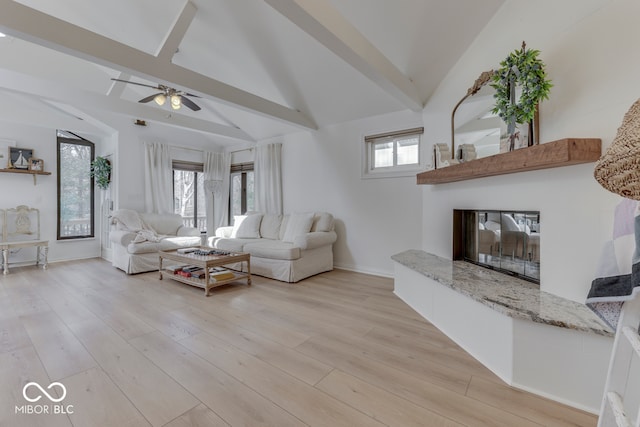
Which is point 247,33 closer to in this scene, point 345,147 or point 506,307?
point 345,147

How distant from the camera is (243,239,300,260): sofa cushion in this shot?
146 inches

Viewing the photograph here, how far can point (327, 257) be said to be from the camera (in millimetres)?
4336

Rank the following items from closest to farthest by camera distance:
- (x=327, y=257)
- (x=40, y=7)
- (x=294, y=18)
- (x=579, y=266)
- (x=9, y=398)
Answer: (x=9, y=398), (x=579, y=266), (x=294, y=18), (x=40, y=7), (x=327, y=257)

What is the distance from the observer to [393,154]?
13.5 ft

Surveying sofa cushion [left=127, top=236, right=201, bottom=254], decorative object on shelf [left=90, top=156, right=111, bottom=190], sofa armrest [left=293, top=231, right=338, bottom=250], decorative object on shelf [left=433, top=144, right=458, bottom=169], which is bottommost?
sofa cushion [left=127, top=236, right=201, bottom=254]

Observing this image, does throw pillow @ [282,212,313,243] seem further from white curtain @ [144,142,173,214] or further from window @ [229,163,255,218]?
white curtain @ [144,142,173,214]

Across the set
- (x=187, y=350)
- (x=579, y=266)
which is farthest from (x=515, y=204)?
(x=187, y=350)

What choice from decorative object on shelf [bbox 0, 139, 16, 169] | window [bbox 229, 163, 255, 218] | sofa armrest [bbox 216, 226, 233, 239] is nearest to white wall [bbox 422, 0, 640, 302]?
sofa armrest [bbox 216, 226, 233, 239]

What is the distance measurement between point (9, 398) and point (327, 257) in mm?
3368

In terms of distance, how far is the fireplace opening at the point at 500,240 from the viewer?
6.87 ft

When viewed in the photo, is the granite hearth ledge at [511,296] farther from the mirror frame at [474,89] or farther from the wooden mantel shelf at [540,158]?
the mirror frame at [474,89]

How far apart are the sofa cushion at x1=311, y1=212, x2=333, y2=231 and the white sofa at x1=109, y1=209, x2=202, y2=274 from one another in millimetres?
2205

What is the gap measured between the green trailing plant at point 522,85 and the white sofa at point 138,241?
4710 millimetres

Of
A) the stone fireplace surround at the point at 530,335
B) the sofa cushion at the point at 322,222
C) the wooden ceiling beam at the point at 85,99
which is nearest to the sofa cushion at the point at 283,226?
the sofa cushion at the point at 322,222
